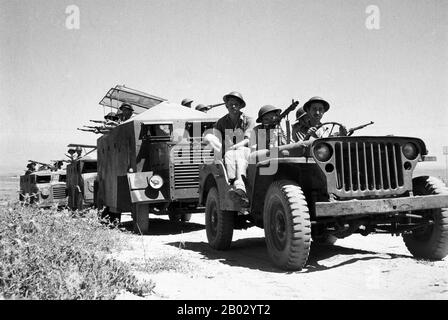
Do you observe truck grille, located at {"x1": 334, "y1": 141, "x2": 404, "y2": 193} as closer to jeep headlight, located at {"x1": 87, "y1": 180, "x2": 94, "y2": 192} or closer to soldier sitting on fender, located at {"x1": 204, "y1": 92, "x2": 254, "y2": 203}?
soldier sitting on fender, located at {"x1": 204, "y1": 92, "x2": 254, "y2": 203}

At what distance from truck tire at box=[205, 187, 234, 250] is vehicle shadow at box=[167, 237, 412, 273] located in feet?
0.40

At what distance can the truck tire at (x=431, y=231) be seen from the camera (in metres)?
4.96

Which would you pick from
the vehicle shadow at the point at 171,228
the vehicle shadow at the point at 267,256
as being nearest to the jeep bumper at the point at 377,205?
the vehicle shadow at the point at 267,256

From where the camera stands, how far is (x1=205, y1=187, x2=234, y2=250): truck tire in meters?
6.37

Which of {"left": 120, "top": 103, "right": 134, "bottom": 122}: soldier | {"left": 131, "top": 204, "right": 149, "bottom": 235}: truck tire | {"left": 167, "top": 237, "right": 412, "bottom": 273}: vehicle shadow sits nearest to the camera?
{"left": 167, "top": 237, "right": 412, "bottom": 273}: vehicle shadow

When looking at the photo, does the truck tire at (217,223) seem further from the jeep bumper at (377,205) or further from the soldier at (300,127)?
the jeep bumper at (377,205)

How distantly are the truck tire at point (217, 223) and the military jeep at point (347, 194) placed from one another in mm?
1078

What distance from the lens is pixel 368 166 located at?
4.77m

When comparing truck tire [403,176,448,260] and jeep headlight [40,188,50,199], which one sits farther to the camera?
jeep headlight [40,188,50,199]

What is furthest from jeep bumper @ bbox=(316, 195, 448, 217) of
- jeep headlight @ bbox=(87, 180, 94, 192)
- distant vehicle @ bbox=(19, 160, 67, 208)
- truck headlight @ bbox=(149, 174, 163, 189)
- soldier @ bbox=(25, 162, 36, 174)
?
soldier @ bbox=(25, 162, 36, 174)

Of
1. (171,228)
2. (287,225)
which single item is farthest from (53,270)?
(171,228)

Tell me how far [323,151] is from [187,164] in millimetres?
4727
